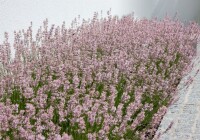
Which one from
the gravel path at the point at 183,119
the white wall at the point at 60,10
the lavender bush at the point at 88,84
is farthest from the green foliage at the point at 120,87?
the white wall at the point at 60,10

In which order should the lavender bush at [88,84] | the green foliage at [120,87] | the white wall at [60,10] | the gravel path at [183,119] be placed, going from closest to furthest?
the lavender bush at [88,84]
the gravel path at [183,119]
the green foliage at [120,87]
the white wall at [60,10]

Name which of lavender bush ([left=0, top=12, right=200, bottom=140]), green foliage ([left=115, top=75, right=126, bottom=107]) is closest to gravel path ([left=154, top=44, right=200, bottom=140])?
lavender bush ([left=0, top=12, right=200, bottom=140])

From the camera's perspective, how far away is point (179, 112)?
463 cm

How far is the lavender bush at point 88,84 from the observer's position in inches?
122

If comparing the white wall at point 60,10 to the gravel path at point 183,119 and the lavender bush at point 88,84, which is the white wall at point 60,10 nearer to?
the lavender bush at point 88,84

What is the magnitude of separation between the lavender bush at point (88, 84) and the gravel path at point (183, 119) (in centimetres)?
13

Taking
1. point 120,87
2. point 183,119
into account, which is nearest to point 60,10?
point 120,87

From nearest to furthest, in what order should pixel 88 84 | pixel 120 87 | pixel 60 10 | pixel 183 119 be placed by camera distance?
pixel 88 84 < pixel 183 119 < pixel 120 87 < pixel 60 10

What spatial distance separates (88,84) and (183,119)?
110 cm

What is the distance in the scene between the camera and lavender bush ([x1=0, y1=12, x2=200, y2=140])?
3107mm

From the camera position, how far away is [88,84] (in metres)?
4.25

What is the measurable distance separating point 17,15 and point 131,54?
162 cm

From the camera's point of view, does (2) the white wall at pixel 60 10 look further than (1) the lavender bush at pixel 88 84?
Yes

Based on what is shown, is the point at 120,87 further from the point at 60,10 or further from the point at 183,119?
the point at 60,10
